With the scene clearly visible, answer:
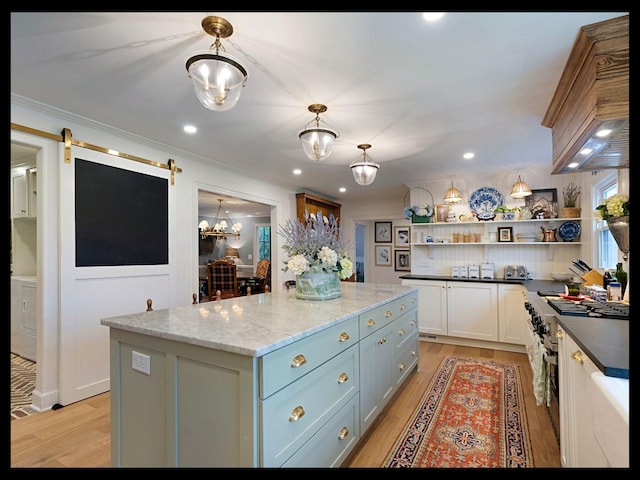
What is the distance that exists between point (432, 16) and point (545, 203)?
3.76 m

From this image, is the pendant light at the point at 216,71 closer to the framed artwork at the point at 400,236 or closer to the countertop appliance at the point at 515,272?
the countertop appliance at the point at 515,272

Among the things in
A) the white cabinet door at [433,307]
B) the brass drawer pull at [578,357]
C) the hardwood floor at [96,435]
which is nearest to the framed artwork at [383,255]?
the white cabinet door at [433,307]

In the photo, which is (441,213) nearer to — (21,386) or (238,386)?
(238,386)

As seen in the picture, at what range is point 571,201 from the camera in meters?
4.09

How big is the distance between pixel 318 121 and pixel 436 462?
249 cm

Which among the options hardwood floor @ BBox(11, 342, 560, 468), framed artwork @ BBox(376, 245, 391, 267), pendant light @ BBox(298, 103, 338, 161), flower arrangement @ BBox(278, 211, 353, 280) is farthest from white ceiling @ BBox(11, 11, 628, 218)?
framed artwork @ BBox(376, 245, 391, 267)

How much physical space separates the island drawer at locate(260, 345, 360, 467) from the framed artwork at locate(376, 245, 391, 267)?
19.5 ft

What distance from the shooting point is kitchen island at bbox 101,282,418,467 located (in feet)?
4.18

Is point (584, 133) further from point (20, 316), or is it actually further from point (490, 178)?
point (20, 316)

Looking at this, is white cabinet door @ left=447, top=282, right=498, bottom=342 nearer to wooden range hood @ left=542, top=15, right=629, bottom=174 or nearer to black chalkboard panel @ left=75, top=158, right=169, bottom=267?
wooden range hood @ left=542, top=15, right=629, bottom=174

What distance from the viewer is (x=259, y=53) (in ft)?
5.88

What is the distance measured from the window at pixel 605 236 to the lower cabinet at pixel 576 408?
1.95 meters

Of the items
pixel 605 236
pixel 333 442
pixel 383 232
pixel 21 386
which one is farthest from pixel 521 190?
pixel 21 386

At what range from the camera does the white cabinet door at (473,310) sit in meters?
4.16
